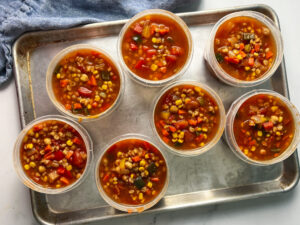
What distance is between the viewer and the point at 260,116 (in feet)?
9.21

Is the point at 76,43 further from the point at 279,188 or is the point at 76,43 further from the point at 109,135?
the point at 279,188

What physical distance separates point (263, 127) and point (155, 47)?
1.22 m

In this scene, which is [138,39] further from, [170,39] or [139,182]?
[139,182]

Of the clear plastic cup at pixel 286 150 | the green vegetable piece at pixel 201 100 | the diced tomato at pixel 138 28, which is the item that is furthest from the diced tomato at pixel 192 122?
the diced tomato at pixel 138 28

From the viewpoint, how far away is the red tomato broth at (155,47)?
2805 mm

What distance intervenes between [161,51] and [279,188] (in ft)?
5.86

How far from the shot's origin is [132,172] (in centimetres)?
274

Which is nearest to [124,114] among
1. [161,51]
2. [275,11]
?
[161,51]

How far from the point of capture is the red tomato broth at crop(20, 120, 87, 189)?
2.76m

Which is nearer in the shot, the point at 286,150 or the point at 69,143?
the point at 69,143

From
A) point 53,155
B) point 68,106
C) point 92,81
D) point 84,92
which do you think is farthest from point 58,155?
point 92,81

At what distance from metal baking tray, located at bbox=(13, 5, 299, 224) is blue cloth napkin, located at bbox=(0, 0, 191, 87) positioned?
0.29 feet

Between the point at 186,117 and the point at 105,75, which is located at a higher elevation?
the point at 105,75

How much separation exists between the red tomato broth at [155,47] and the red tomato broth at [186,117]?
0.23 metres
